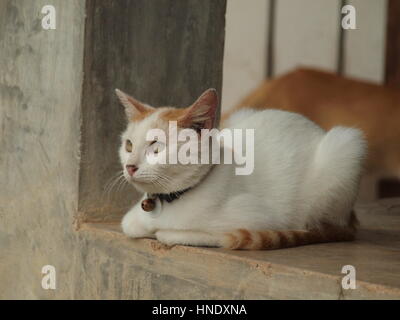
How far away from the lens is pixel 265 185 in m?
1.94

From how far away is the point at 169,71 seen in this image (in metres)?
2.38

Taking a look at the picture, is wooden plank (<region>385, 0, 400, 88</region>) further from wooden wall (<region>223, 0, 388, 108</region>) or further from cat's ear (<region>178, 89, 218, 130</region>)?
cat's ear (<region>178, 89, 218, 130</region>)

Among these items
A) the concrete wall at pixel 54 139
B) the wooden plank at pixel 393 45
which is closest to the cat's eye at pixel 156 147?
the concrete wall at pixel 54 139

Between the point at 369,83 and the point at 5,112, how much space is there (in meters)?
2.89

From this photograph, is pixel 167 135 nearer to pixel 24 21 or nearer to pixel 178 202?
pixel 178 202

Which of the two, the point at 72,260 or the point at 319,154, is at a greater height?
the point at 319,154

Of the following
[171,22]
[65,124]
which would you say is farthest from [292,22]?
[65,124]

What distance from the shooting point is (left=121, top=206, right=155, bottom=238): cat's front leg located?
1.93 m

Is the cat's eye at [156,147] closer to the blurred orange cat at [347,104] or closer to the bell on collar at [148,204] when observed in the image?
the bell on collar at [148,204]

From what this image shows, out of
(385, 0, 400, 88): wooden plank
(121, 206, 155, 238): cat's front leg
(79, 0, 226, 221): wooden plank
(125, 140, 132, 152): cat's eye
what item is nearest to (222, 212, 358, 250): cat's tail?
(121, 206, 155, 238): cat's front leg

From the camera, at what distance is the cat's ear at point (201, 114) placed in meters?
1.78

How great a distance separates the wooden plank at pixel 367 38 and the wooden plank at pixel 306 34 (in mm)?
100

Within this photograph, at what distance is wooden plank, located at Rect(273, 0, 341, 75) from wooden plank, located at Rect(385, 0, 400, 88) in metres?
0.36
